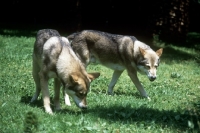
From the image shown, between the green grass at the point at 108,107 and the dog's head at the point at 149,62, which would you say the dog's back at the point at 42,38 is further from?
the dog's head at the point at 149,62

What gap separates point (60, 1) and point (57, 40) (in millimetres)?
16560

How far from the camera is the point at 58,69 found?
6.71 meters

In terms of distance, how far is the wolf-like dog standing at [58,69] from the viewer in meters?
6.51

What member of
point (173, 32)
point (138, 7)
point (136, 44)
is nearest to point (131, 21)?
point (138, 7)

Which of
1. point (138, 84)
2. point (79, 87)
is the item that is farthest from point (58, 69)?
point (138, 84)

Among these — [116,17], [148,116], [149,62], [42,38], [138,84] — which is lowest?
[116,17]

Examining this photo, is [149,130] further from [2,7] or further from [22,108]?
[2,7]

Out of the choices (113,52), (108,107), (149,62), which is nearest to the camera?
(108,107)

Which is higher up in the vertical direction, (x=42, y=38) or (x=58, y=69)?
(x=42, y=38)

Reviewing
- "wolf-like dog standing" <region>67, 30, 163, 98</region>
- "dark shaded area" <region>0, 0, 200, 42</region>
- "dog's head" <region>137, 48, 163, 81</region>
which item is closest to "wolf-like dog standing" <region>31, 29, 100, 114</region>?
"wolf-like dog standing" <region>67, 30, 163, 98</region>

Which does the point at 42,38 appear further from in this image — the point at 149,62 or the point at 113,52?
the point at 149,62

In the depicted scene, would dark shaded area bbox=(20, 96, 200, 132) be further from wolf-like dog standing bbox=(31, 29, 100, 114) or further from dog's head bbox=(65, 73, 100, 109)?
wolf-like dog standing bbox=(31, 29, 100, 114)

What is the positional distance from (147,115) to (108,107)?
88 centimetres

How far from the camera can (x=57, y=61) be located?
A: 6801mm
